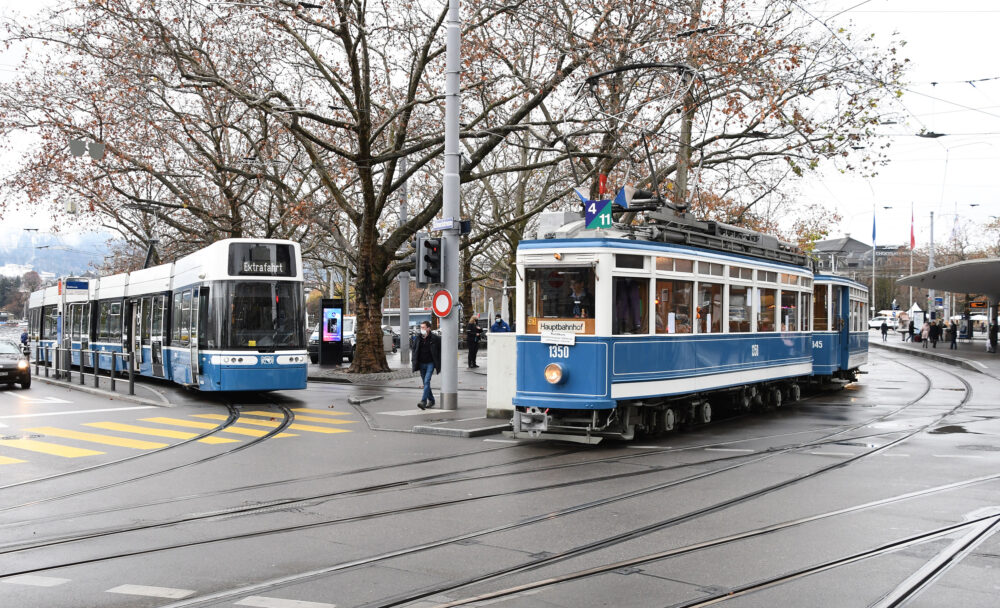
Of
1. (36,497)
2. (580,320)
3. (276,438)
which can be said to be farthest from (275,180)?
(36,497)

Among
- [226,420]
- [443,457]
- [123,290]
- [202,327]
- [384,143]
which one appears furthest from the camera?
[384,143]

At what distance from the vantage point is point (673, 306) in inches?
534

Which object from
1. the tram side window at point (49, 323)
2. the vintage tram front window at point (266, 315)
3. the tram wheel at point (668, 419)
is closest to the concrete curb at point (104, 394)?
the vintage tram front window at point (266, 315)

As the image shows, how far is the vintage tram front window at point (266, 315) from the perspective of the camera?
18.7 m

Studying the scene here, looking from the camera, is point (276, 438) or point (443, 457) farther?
point (276, 438)

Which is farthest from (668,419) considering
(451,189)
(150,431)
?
(150,431)

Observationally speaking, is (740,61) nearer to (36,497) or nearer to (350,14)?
(350,14)

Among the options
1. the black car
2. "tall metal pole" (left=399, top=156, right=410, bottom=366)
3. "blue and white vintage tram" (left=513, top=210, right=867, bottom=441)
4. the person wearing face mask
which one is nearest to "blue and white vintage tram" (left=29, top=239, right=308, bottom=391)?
the person wearing face mask

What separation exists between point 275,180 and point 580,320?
1652 centimetres

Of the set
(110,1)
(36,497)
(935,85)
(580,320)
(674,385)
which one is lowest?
(36,497)

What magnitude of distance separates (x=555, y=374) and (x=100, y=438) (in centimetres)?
746

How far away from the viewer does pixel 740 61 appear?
1958cm

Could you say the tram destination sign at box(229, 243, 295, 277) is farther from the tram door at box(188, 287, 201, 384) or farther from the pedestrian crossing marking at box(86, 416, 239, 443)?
the pedestrian crossing marking at box(86, 416, 239, 443)

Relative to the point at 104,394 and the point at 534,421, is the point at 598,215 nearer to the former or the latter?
the point at 534,421
